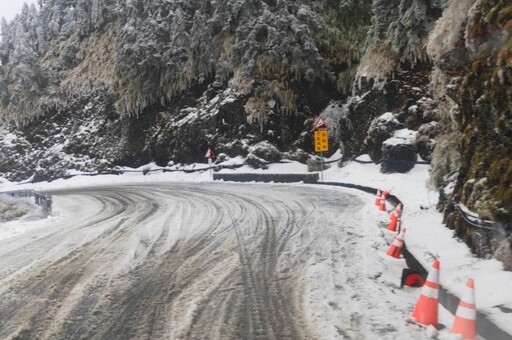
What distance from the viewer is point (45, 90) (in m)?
41.3

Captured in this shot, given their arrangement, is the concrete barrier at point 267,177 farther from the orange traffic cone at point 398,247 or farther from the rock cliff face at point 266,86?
the orange traffic cone at point 398,247

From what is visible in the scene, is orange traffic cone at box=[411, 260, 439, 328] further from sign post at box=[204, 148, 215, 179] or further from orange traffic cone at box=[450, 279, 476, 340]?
sign post at box=[204, 148, 215, 179]

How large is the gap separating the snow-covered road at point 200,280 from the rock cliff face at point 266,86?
2000 millimetres

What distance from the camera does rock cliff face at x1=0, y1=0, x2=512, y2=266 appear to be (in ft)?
23.1

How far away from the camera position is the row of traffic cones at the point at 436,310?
12.6ft

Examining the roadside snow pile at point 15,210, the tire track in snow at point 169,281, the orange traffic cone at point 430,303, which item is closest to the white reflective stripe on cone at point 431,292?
the orange traffic cone at point 430,303

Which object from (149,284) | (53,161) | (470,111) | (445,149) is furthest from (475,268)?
(53,161)

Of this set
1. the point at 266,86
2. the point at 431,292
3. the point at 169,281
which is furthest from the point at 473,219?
the point at 266,86

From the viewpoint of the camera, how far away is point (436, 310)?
4406mm

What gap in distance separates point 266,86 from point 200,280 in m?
22.8

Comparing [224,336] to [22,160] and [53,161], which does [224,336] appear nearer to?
[53,161]

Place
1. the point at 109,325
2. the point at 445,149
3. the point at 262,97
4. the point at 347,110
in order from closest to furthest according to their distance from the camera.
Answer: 1. the point at 109,325
2. the point at 445,149
3. the point at 347,110
4. the point at 262,97

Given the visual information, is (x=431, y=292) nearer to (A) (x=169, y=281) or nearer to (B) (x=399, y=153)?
(A) (x=169, y=281)

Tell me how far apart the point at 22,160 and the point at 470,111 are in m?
41.6
